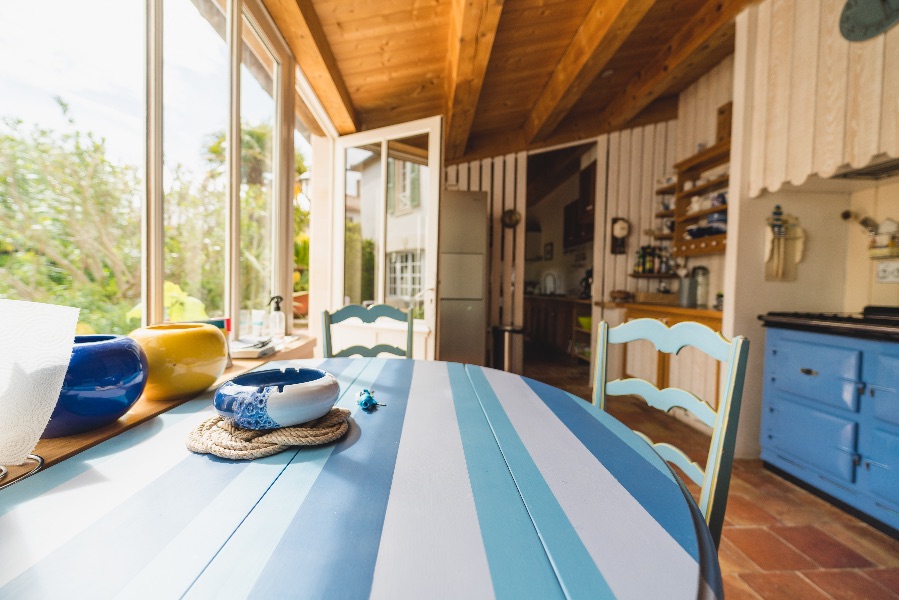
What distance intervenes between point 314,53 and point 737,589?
11.0 feet

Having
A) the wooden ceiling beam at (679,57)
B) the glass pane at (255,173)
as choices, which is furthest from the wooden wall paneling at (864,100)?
the glass pane at (255,173)

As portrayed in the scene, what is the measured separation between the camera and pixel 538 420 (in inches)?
34.2

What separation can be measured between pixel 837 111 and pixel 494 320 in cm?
364

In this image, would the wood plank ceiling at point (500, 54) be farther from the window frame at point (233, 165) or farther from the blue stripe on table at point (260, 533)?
the blue stripe on table at point (260, 533)

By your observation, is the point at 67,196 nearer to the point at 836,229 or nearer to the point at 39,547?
the point at 39,547

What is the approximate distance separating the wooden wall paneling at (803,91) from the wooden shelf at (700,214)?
88cm

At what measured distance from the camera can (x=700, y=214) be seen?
3510 mm

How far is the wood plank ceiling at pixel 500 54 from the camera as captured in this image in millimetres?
2475

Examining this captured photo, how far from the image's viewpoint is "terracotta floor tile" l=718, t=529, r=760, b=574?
5.09 ft

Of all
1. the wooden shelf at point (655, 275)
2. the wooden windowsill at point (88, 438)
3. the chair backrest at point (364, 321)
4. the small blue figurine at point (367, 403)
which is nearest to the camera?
the wooden windowsill at point (88, 438)

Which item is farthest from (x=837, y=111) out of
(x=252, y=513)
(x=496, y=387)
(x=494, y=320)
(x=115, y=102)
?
(x=494, y=320)

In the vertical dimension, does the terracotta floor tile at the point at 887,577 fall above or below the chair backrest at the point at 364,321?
below

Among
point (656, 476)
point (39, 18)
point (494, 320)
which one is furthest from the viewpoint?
point (494, 320)

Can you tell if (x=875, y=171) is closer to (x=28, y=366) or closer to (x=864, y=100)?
(x=864, y=100)
